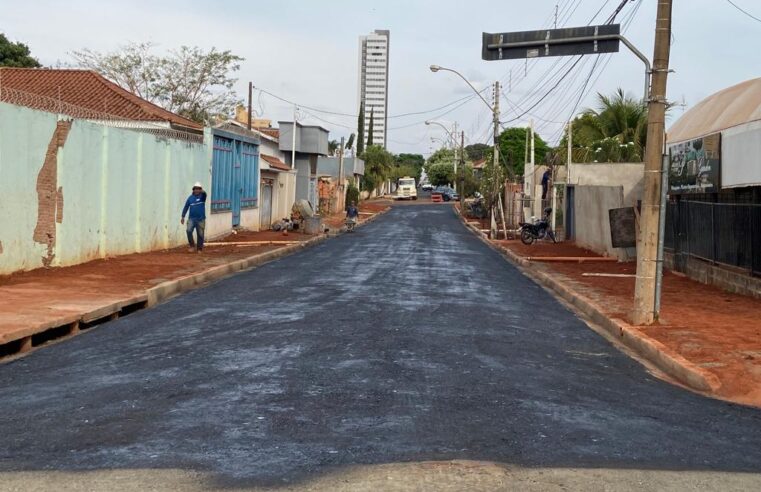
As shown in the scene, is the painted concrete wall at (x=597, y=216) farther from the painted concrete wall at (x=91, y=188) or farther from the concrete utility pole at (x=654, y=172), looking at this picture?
the painted concrete wall at (x=91, y=188)

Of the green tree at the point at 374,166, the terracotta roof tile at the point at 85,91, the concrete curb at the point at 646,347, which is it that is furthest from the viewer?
the green tree at the point at 374,166

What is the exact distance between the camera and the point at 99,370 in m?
8.69

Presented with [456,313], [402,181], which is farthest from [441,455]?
[402,181]

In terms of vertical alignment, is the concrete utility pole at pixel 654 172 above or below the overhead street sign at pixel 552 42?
below

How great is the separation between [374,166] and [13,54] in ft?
204

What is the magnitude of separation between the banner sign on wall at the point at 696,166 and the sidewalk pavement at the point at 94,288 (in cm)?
1080

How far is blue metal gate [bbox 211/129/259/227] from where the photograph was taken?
3020 centimetres

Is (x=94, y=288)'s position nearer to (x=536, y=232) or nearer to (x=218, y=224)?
(x=218, y=224)

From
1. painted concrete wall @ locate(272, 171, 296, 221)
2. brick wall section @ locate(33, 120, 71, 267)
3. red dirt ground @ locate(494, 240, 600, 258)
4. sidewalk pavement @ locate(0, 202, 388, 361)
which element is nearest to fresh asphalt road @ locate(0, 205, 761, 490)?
sidewalk pavement @ locate(0, 202, 388, 361)

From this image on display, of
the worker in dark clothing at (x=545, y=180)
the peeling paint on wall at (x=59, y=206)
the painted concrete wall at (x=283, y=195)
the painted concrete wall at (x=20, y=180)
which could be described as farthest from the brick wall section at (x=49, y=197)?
the painted concrete wall at (x=283, y=195)

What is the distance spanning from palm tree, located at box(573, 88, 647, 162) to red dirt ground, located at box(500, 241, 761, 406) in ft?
58.6

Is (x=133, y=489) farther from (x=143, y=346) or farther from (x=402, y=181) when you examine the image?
(x=402, y=181)

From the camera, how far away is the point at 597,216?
87.4ft

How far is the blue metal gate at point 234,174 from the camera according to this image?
3020 centimetres
